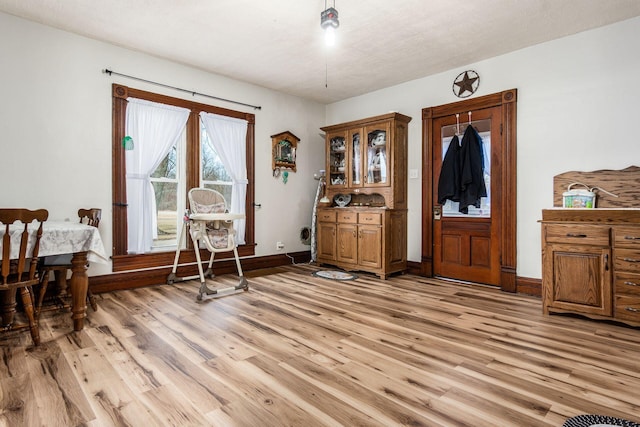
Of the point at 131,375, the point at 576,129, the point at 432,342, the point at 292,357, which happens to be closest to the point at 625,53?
the point at 576,129

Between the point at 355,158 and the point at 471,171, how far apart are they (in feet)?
5.34

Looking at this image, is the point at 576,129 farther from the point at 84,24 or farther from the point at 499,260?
the point at 84,24

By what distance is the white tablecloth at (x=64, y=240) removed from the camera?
2.29 meters

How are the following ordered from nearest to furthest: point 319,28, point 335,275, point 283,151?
point 319,28
point 335,275
point 283,151

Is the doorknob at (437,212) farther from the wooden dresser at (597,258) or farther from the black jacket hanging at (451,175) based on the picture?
the wooden dresser at (597,258)

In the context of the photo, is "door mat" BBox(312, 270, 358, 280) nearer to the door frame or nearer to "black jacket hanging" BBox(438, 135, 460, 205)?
"black jacket hanging" BBox(438, 135, 460, 205)

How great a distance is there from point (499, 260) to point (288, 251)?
118 inches

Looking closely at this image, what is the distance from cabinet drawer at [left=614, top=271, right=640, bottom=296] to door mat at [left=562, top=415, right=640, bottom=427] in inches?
64.0

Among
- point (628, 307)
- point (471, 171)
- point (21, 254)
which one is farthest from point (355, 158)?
point (21, 254)

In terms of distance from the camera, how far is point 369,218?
4.72 metres

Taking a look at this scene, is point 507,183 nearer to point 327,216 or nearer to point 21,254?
point 327,216

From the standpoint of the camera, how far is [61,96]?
11.6 ft

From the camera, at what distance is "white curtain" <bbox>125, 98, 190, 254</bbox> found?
157 inches

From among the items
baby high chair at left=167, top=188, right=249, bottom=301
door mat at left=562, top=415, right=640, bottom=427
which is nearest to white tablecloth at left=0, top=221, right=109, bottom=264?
baby high chair at left=167, top=188, right=249, bottom=301
